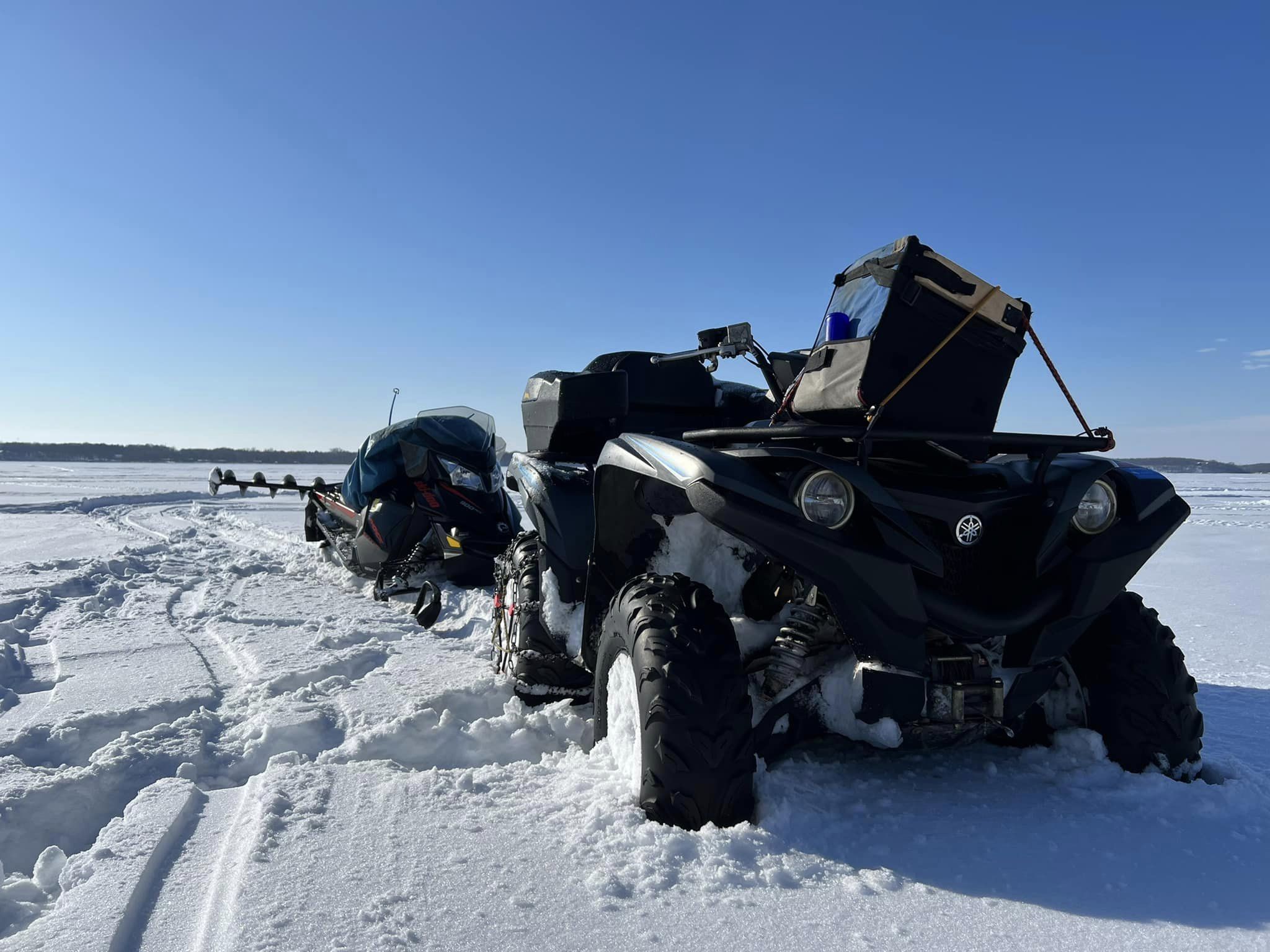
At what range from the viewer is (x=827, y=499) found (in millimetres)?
2232

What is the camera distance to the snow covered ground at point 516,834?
1777 mm

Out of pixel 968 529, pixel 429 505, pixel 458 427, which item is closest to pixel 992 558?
pixel 968 529

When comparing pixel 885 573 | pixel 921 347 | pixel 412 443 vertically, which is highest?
pixel 921 347

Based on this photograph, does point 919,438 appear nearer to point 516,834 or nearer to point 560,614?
point 516,834

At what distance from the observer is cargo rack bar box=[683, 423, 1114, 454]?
2.36 m

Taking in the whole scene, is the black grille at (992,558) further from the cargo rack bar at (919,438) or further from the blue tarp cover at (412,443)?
the blue tarp cover at (412,443)

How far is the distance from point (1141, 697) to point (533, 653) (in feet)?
7.18

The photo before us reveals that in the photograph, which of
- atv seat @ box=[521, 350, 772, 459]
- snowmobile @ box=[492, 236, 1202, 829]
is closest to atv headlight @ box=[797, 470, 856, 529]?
snowmobile @ box=[492, 236, 1202, 829]

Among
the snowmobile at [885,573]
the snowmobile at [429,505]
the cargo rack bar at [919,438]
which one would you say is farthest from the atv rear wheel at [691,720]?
the snowmobile at [429,505]

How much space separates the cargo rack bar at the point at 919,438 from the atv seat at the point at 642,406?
3.66 ft

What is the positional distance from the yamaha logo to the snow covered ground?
0.76 m

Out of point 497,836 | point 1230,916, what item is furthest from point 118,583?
point 1230,916

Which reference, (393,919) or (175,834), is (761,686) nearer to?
(393,919)

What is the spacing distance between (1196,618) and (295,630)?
227 inches
